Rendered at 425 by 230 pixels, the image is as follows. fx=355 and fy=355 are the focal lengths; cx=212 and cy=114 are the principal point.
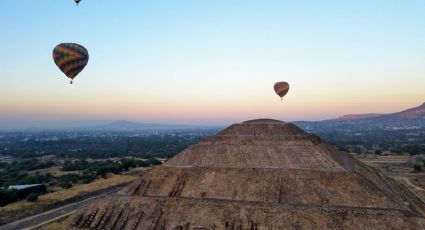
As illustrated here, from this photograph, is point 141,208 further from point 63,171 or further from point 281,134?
point 63,171

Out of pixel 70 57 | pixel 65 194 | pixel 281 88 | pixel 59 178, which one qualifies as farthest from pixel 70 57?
pixel 59 178

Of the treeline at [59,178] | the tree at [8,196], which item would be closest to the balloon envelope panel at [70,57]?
the treeline at [59,178]

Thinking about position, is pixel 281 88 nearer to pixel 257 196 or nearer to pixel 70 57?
pixel 257 196

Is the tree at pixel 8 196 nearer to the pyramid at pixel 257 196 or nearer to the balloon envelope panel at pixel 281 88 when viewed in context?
the pyramid at pixel 257 196

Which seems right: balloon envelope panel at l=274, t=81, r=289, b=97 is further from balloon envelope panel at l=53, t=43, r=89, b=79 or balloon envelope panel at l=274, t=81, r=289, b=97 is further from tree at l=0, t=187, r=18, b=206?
tree at l=0, t=187, r=18, b=206

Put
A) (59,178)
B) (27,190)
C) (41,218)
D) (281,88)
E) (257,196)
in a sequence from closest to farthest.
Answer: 1. (257,196)
2. (41,218)
3. (27,190)
4. (281,88)
5. (59,178)
